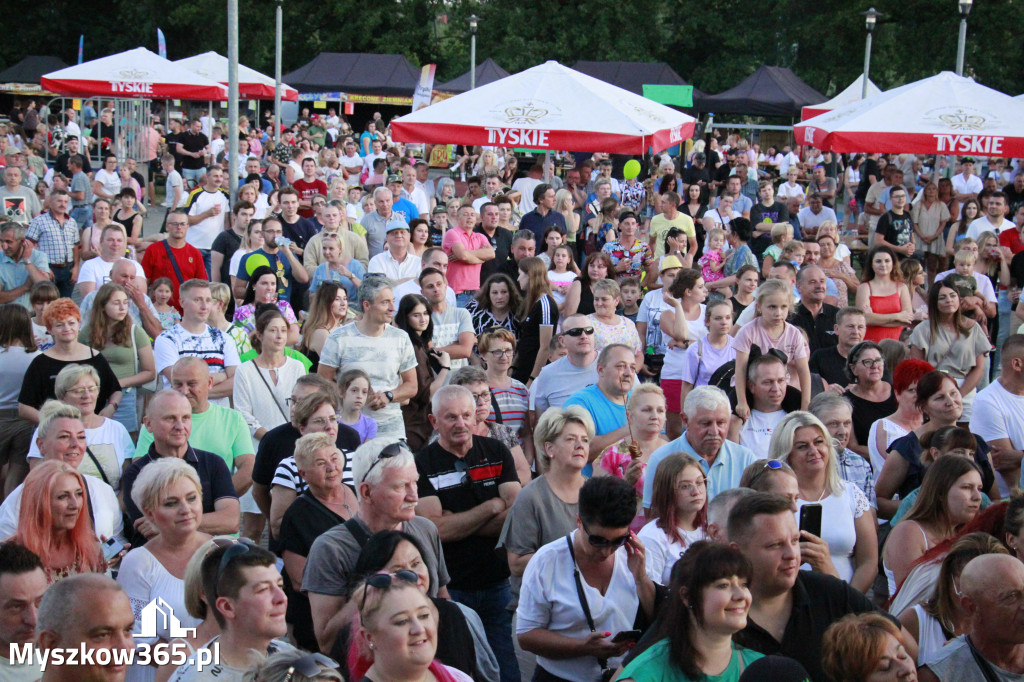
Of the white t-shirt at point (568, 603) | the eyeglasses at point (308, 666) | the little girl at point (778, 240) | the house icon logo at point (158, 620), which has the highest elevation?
the little girl at point (778, 240)

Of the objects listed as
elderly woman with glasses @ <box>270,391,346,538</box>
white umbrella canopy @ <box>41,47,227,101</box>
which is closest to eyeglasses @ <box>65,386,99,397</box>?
elderly woman with glasses @ <box>270,391,346,538</box>

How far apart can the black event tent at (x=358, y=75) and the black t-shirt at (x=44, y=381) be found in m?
31.0

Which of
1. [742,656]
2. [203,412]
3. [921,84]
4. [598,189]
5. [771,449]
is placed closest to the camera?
[742,656]

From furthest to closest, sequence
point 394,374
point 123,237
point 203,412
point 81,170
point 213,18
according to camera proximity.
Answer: point 213,18 → point 81,170 → point 123,237 → point 394,374 → point 203,412

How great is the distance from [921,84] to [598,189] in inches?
158

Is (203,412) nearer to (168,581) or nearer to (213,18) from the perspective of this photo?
(168,581)

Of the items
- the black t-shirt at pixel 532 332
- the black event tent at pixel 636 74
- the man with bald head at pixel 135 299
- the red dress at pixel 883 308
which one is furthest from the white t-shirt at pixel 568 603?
the black event tent at pixel 636 74

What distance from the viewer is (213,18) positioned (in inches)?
1886

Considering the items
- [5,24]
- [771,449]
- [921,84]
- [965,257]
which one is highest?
[5,24]

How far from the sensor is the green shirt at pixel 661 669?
3.37 m

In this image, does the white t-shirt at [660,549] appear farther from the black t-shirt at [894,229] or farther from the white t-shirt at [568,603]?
the black t-shirt at [894,229]

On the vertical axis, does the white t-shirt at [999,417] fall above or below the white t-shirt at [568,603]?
above

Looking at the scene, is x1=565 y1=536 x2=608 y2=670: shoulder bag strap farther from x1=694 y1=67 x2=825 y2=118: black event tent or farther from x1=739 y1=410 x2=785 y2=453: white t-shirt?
x1=694 y1=67 x2=825 y2=118: black event tent

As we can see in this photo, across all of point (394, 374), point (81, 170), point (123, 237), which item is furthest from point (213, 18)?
point (394, 374)
